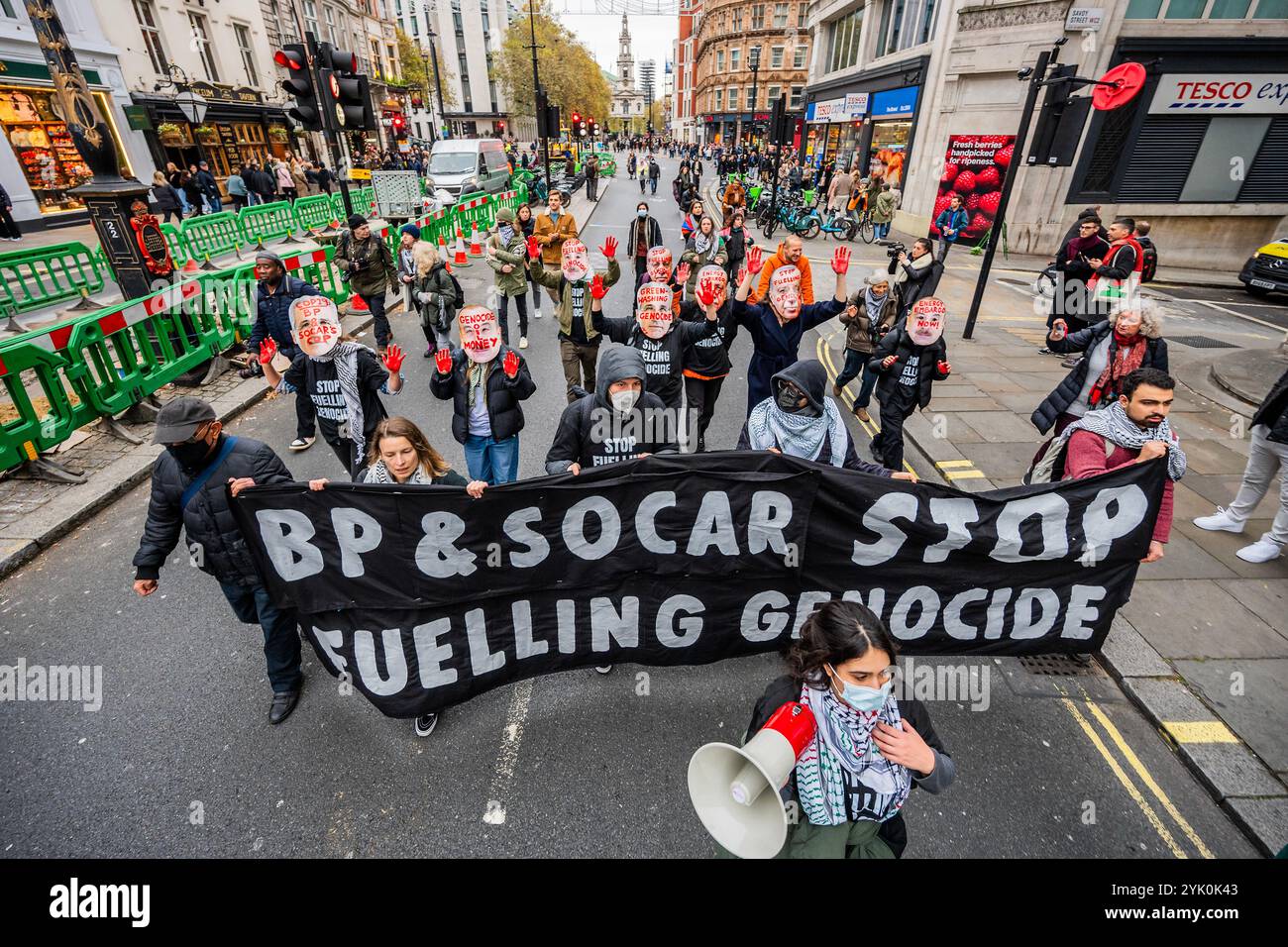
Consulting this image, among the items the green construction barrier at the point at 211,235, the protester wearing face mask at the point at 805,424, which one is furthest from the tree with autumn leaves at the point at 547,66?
the protester wearing face mask at the point at 805,424

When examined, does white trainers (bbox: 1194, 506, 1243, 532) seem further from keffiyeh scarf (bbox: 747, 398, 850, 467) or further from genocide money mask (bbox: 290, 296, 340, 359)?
genocide money mask (bbox: 290, 296, 340, 359)

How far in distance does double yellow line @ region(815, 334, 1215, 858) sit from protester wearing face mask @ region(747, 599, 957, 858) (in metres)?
2.05

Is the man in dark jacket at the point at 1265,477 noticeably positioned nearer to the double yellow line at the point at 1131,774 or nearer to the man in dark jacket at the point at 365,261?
the double yellow line at the point at 1131,774

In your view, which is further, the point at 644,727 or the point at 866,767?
the point at 644,727

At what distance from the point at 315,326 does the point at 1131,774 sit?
612 cm

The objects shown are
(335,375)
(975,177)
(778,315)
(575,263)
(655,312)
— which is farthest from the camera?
(975,177)

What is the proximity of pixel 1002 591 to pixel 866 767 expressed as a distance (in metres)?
1.94

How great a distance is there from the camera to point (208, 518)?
10.4 ft

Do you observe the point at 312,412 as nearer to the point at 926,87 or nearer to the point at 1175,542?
the point at 1175,542

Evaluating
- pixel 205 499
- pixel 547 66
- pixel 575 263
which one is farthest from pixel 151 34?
pixel 547 66

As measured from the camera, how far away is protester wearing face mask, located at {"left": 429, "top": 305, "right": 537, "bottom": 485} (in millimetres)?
4469

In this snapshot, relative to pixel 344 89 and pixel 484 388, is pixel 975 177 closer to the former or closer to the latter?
pixel 344 89
